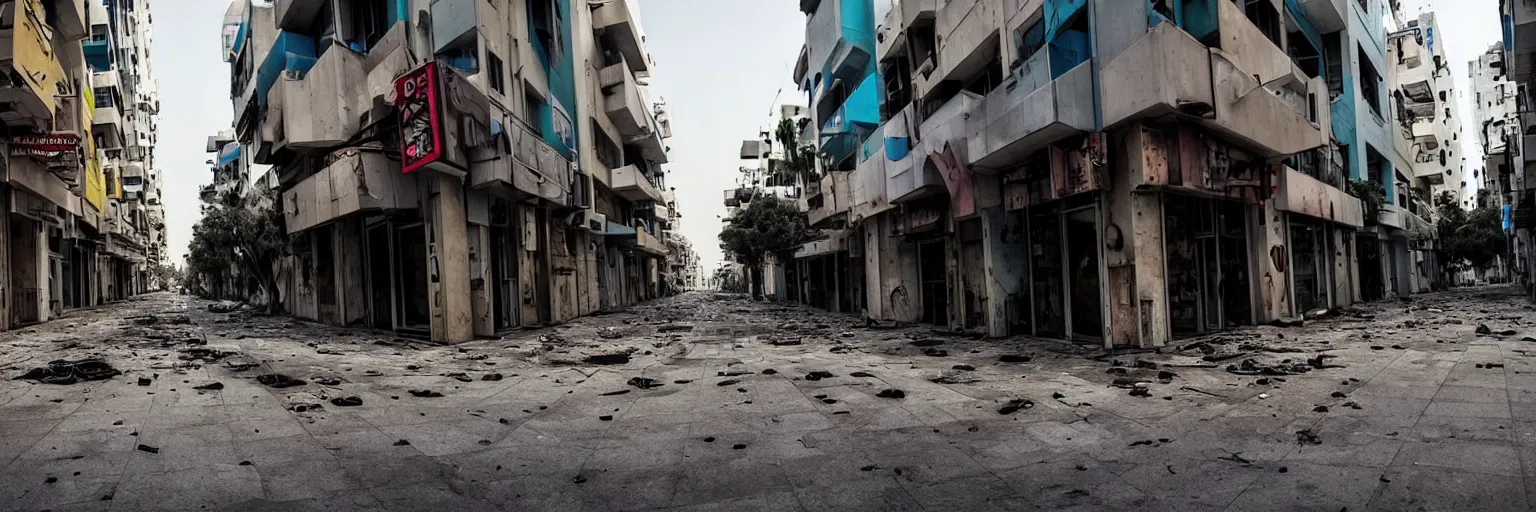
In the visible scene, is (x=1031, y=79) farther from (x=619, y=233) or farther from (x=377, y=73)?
(x=619, y=233)

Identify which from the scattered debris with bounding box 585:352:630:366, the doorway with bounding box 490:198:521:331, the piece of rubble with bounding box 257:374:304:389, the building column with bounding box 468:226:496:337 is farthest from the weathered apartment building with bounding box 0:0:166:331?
the scattered debris with bounding box 585:352:630:366

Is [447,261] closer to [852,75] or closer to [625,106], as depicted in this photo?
[852,75]

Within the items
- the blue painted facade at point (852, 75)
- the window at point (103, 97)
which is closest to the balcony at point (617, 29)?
the blue painted facade at point (852, 75)

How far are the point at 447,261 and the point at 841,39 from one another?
14.9 m

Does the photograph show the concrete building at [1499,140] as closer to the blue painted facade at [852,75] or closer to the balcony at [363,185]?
the blue painted facade at [852,75]

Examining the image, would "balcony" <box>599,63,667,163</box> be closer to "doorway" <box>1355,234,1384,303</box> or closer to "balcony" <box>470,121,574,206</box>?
"balcony" <box>470,121,574,206</box>

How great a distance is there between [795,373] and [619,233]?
82.1 feet

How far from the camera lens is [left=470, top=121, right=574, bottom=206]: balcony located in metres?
16.5

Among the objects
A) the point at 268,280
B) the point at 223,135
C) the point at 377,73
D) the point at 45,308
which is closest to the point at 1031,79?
the point at 377,73

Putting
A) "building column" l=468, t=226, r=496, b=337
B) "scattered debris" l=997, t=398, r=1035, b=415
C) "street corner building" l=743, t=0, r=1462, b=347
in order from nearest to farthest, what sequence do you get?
"scattered debris" l=997, t=398, r=1035, b=415 < "street corner building" l=743, t=0, r=1462, b=347 < "building column" l=468, t=226, r=496, b=337

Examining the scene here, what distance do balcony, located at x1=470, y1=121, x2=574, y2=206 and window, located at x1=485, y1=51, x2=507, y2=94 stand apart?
3.80 feet

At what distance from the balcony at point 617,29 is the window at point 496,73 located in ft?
47.3

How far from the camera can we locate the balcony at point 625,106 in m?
32.6

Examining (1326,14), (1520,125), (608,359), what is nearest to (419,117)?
(608,359)
